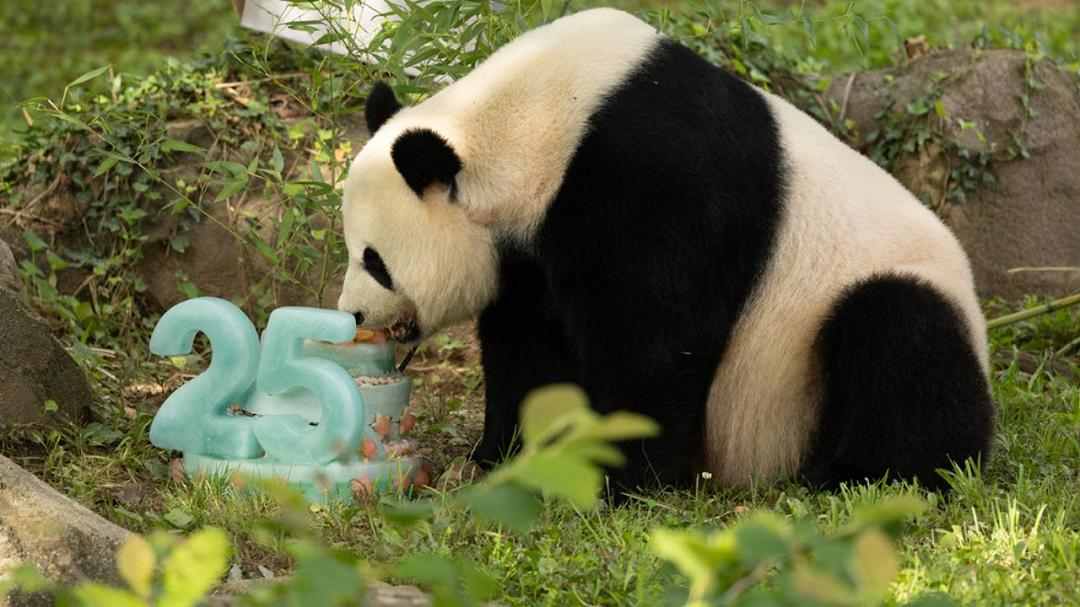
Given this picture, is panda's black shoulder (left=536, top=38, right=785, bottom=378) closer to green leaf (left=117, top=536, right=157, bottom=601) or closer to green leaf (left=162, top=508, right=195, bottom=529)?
green leaf (left=162, top=508, right=195, bottom=529)

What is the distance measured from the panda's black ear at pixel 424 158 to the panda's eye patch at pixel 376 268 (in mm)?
301

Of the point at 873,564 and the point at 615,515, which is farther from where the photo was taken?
the point at 615,515

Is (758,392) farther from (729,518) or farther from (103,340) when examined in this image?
(103,340)

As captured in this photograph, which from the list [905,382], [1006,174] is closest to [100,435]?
[905,382]

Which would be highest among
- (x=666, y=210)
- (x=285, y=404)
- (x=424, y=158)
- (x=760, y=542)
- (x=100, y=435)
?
(x=760, y=542)

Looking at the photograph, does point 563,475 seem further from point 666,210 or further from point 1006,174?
point 1006,174

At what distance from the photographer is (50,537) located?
3.06 m

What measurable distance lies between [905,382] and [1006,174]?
124 inches

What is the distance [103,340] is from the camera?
5.86m

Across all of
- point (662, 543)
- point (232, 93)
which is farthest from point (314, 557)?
point (232, 93)

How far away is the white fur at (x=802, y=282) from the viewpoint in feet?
13.4

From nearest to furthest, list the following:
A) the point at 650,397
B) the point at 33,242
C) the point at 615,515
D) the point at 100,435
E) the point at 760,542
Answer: the point at 760,542 < the point at 615,515 < the point at 650,397 < the point at 100,435 < the point at 33,242

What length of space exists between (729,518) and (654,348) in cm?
55

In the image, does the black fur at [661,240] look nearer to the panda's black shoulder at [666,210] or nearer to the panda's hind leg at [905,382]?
the panda's black shoulder at [666,210]
